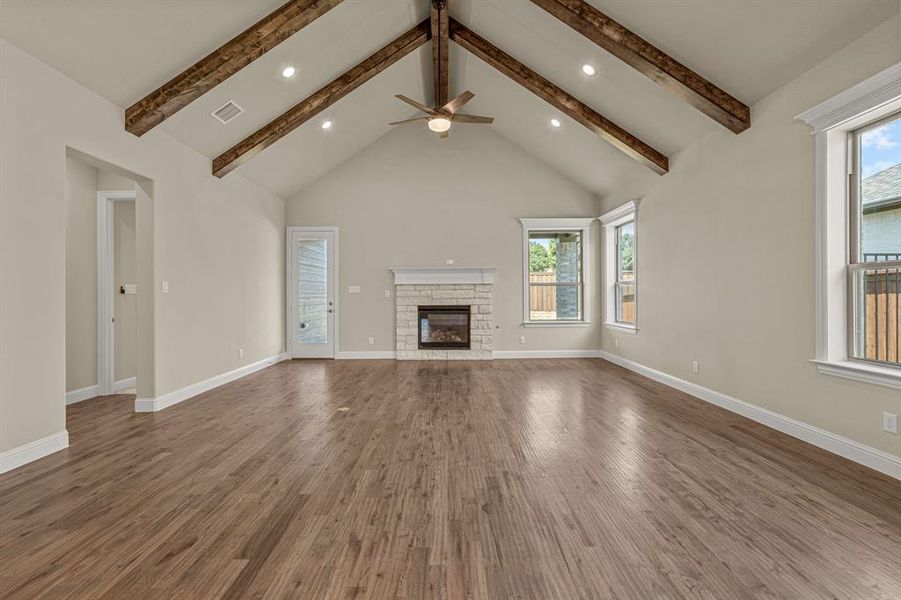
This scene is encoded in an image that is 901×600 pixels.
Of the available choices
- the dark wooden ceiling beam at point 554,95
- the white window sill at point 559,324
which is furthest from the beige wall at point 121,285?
the white window sill at point 559,324

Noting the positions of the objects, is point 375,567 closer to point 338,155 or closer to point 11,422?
point 11,422

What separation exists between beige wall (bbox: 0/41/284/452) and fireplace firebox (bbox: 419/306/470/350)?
8.56 feet

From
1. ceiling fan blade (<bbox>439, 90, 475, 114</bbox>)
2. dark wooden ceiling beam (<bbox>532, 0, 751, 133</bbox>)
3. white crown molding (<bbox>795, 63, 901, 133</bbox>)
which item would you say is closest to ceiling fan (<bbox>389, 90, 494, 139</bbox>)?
ceiling fan blade (<bbox>439, 90, 475, 114</bbox>)

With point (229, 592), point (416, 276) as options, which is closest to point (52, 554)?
point (229, 592)

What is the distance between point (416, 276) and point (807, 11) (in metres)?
5.82

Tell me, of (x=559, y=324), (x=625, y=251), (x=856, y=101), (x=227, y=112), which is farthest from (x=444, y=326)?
(x=856, y=101)

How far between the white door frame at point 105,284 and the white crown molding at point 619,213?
629 cm

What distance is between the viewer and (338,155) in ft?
24.2

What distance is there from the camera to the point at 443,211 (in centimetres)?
781

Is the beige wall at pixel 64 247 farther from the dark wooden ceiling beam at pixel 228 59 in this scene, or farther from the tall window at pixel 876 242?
the tall window at pixel 876 242

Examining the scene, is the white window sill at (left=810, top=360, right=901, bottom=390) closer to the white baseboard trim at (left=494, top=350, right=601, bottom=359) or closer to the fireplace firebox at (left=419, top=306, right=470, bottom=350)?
the white baseboard trim at (left=494, top=350, right=601, bottom=359)

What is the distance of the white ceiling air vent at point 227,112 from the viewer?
460 centimetres

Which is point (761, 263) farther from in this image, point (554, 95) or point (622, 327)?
point (622, 327)

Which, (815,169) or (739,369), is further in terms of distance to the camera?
(739,369)
